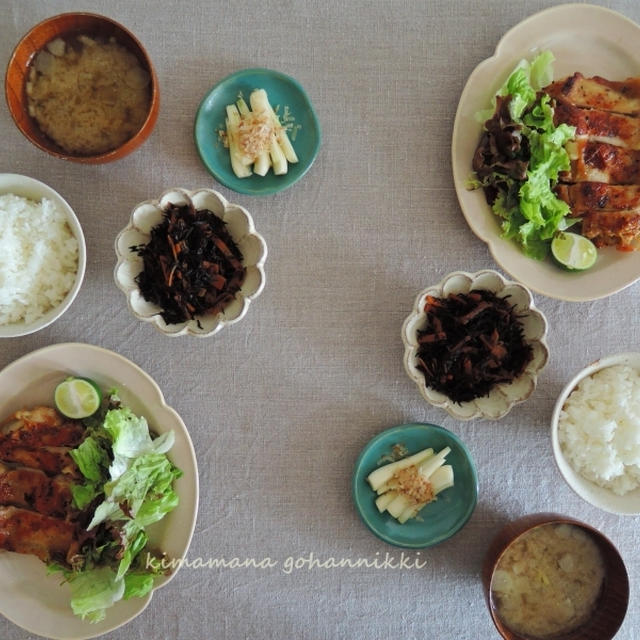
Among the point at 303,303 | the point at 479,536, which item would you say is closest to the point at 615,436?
the point at 479,536

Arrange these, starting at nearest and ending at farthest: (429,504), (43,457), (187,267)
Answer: (187,267) → (43,457) → (429,504)

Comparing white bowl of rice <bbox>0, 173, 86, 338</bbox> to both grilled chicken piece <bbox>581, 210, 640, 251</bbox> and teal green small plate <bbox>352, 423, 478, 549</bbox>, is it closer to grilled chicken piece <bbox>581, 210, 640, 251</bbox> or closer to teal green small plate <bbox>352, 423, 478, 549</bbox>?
teal green small plate <bbox>352, 423, 478, 549</bbox>

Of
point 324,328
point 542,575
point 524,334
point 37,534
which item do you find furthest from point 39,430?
point 542,575

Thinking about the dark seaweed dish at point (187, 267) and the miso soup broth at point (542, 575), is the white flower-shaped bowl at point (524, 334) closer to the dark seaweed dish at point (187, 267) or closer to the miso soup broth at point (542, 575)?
the miso soup broth at point (542, 575)

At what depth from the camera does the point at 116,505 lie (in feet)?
6.38

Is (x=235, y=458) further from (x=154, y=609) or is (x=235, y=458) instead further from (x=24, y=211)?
(x=24, y=211)

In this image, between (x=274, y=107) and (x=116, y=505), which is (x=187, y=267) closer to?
(x=274, y=107)

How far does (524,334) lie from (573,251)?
1.13ft

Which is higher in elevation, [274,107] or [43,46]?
[43,46]

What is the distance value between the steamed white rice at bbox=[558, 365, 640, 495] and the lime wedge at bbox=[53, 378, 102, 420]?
162 cm

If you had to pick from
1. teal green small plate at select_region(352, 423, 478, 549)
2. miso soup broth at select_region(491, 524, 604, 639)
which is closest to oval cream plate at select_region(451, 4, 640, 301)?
teal green small plate at select_region(352, 423, 478, 549)

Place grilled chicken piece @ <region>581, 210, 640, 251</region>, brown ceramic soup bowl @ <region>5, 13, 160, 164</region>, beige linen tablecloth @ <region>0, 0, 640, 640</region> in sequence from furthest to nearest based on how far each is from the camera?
beige linen tablecloth @ <region>0, 0, 640, 640</region>, grilled chicken piece @ <region>581, 210, 640, 251</region>, brown ceramic soup bowl @ <region>5, 13, 160, 164</region>

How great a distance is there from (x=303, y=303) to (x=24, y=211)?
98 centimetres

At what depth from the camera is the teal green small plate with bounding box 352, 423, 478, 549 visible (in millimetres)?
2096
